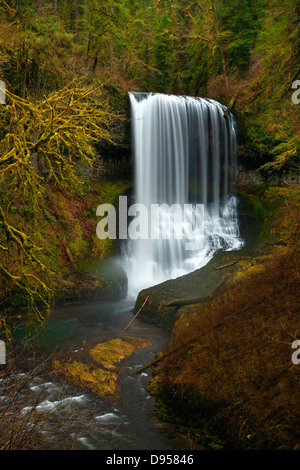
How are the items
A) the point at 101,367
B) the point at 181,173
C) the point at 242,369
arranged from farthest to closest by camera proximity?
the point at 181,173, the point at 101,367, the point at 242,369

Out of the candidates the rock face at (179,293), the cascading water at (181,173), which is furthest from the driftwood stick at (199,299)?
the cascading water at (181,173)

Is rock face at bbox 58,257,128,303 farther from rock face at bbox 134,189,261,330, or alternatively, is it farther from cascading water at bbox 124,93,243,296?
cascading water at bbox 124,93,243,296

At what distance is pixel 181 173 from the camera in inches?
667

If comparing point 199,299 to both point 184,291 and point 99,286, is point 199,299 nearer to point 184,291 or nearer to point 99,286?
point 184,291

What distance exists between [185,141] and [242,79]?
29.5 feet

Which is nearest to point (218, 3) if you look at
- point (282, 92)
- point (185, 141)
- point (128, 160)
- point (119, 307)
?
point (185, 141)

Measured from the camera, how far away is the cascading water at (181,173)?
50.6 ft

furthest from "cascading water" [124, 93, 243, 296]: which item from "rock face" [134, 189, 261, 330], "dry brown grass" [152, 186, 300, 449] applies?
"dry brown grass" [152, 186, 300, 449]

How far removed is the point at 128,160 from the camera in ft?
55.3

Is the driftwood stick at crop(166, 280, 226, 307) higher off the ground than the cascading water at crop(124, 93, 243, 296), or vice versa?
the cascading water at crop(124, 93, 243, 296)

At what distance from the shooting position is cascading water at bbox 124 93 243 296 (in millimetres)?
15438

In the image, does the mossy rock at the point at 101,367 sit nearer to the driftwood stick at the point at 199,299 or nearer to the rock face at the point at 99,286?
the driftwood stick at the point at 199,299

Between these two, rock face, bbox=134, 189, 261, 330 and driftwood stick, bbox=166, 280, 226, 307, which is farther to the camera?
rock face, bbox=134, 189, 261, 330

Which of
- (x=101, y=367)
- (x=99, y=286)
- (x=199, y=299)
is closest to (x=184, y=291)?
(x=199, y=299)
